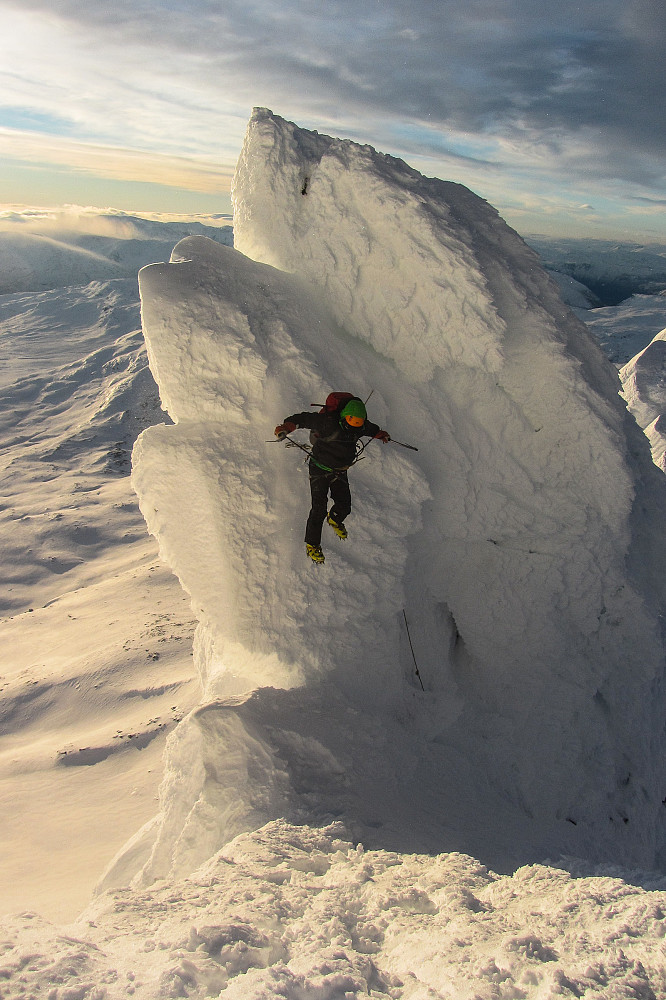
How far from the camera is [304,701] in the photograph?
14.0 feet

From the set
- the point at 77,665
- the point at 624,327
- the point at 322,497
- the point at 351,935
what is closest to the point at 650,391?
the point at 322,497

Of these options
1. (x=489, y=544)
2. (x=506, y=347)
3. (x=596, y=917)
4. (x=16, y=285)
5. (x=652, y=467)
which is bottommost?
(x=596, y=917)

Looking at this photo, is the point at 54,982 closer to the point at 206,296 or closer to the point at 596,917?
the point at 596,917

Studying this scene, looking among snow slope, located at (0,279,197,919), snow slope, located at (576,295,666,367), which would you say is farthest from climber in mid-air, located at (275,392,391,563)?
snow slope, located at (576,295,666,367)

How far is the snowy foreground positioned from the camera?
9.32 ft

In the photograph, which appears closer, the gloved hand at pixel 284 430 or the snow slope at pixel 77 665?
the gloved hand at pixel 284 430

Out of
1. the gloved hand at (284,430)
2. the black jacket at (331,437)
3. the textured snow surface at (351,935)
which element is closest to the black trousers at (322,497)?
the black jacket at (331,437)

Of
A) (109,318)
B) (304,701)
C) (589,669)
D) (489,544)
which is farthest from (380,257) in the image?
(109,318)

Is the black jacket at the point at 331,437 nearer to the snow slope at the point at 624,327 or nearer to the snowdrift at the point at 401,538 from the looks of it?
the snowdrift at the point at 401,538

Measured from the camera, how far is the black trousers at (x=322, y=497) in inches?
175

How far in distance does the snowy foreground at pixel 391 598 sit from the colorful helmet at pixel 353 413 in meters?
0.76

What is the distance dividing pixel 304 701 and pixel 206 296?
3.77 meters

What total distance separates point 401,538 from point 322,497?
1.00 meters

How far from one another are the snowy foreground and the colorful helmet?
29.8 inches
